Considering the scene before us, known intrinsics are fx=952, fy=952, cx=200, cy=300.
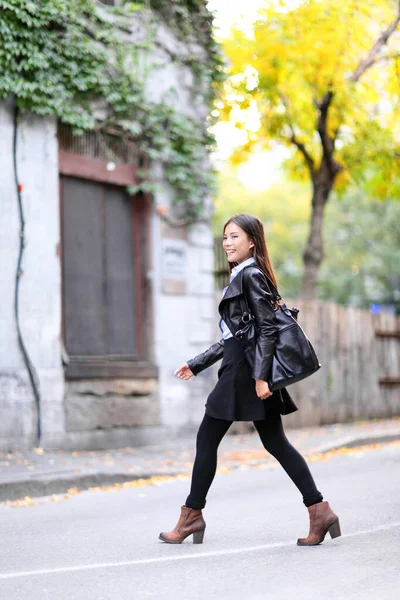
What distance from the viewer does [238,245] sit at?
541cm

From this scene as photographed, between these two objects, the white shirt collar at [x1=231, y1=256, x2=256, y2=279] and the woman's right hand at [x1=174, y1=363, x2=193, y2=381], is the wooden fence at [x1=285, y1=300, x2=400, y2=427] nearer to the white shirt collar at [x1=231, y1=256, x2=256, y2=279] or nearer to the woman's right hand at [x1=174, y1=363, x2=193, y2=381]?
the woman's right hand at [x1=174, y1=363, x2=193, y2=381]

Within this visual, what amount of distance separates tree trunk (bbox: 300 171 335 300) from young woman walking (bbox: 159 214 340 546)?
11.0 metres

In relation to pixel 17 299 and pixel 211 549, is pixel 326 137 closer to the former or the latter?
pixel 17 299

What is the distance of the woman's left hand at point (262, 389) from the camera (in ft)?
16.7

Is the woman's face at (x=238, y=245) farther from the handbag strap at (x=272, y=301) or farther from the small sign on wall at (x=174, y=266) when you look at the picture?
the small sign on wall at (x=174, y=266)

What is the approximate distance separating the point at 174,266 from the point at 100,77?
105 inches

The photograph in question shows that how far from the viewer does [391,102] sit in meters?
16.7

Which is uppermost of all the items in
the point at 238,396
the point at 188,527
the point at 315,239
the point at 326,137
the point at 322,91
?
the point at 322,91

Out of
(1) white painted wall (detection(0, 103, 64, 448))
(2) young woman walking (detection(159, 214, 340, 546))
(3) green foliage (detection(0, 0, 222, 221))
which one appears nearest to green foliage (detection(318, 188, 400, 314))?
(3) green foliage (detection(0, 0, 222, 221))

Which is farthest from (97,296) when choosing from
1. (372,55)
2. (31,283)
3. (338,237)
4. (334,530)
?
(338,237)

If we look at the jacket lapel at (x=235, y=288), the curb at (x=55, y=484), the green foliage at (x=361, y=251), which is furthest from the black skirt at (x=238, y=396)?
the green foliage at (x=361, y=251)

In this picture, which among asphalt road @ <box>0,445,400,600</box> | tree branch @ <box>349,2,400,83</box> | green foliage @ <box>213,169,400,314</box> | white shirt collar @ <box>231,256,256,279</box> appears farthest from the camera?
green foliage @ <box>213,169,400,314</box>

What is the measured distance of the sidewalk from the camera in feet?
27.5

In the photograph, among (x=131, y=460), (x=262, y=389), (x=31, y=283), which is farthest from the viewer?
(x=31, y=283)
